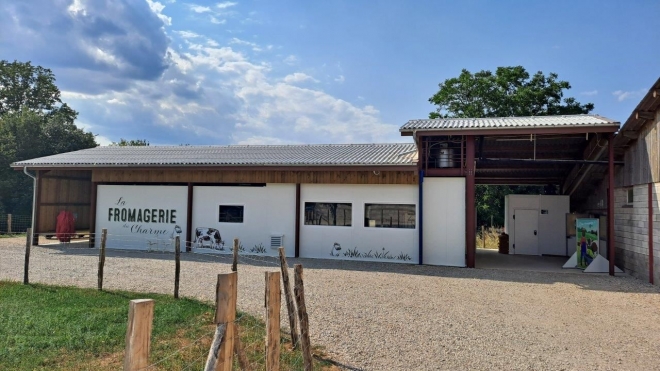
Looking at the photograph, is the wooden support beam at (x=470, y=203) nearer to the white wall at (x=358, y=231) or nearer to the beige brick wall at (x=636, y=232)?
the white wall at (x=358, y=231)

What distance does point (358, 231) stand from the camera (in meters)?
14.5

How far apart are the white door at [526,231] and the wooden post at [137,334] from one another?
59.2 feet

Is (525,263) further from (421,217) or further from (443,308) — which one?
(443,308)

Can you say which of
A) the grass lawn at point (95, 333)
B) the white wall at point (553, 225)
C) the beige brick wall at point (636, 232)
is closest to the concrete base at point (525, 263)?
the white wall at point (553, 225)

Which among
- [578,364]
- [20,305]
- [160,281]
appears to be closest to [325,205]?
[160,281]

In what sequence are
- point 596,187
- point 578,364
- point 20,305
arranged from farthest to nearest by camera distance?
point 596,187
point 20,305
point 578,364

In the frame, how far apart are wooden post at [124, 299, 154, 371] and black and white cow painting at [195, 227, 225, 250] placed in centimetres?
1395

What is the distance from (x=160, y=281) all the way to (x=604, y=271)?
1161cm

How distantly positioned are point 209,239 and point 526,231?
12.4 m

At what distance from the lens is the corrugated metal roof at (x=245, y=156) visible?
48.3ft

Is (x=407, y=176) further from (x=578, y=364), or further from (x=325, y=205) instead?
(x=578, y=364)

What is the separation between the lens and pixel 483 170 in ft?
60.0

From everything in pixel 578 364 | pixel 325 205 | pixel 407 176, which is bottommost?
pixel 578 364

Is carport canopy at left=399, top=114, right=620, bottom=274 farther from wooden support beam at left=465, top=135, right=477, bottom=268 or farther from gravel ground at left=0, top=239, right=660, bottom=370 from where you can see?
gravel ground at left=0, top=239, right=660, bottom=370
